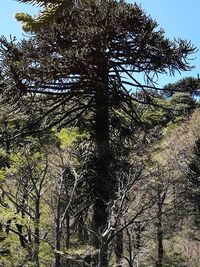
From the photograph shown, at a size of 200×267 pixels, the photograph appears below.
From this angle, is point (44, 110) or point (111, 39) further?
point (44, 110)

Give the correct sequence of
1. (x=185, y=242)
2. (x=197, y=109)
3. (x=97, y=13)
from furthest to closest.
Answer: (x=197, y=109), (x=185, y=242), (x=97, y=13)

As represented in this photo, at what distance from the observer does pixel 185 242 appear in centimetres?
2697

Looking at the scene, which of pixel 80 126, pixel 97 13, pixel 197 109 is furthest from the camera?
pixel 197 109

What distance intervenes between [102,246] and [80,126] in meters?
2.68

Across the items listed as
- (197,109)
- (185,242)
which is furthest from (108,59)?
(197,109)

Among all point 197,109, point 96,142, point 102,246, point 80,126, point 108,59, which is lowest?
point 102,246

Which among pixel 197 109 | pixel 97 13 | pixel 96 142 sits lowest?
pixel 96 142

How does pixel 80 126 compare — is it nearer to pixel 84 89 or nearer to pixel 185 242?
pixel 84 89

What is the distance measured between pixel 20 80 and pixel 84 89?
1633 millimetres

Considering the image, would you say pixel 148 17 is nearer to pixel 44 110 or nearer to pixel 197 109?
pixel 44 110

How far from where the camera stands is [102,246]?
870 centimetres

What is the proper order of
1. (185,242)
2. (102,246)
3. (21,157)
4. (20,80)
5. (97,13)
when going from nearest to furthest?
(20,80) → (97,13) → (102,246) → (21,157) → (185,242)

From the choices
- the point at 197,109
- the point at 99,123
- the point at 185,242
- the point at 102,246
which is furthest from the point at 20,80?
the point at 197,109

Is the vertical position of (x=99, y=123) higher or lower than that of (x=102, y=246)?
higher
